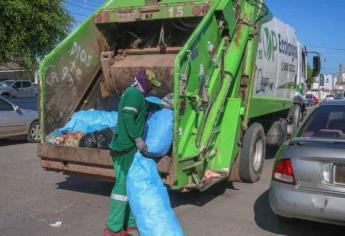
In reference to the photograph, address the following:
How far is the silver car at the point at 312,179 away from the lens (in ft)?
15.7

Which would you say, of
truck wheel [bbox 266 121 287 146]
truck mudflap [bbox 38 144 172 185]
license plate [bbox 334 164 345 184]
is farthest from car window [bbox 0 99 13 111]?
license plate [bbox 334 164 345 184]

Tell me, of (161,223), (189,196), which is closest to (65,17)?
(189,196)

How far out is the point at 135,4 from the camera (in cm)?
779

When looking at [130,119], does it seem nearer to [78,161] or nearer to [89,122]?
[78,161]

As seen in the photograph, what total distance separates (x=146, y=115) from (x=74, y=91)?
263 cm

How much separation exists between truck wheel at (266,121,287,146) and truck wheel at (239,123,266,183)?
5.27 feet

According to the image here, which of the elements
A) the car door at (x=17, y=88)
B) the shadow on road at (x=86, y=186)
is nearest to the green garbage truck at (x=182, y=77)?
the shadow on road at (x=86, y=186)

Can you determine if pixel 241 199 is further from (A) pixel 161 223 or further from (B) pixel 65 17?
(B) pixel 65 17

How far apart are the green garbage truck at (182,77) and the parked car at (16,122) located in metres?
5.12

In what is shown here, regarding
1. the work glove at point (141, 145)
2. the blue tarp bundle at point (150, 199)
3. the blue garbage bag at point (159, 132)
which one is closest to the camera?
the blue tarp bundle at point (150, 199)

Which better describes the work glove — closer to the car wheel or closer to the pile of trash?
the pile of trash

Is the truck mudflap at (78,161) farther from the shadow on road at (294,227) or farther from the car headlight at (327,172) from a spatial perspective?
A: the car headlight at (327,172)

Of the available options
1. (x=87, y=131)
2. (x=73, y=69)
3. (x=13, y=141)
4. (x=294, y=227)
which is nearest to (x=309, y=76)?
(x=13, y=141)

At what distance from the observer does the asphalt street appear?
5766mm
